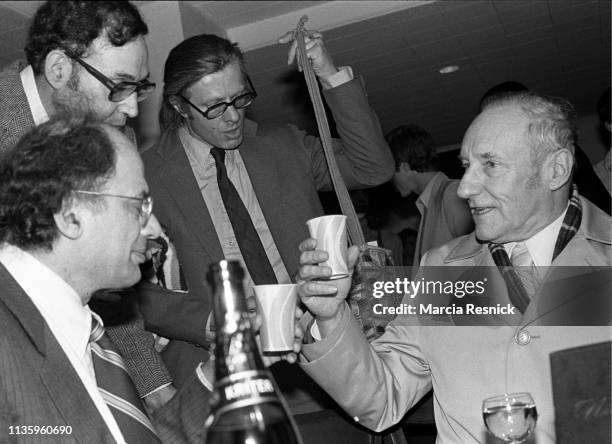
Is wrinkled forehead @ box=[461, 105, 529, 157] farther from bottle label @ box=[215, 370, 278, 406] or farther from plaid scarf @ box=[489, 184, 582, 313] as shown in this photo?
bottle label @ box=[215, 370, 278, 406]

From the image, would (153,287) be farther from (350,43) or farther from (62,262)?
(350,43)

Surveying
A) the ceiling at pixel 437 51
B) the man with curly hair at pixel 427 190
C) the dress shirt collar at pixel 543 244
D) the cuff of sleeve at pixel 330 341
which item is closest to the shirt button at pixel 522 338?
the dress shirt collar at pixel 543 244

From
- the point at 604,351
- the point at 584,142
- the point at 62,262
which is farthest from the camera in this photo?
the point at 584,142

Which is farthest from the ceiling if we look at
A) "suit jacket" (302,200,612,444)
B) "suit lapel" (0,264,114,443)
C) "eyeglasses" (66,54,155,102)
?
"suit lapel" (0,264,114,443)

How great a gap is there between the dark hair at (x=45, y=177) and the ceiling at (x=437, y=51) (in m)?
4.17

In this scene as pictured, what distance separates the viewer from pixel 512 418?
1.29 metres

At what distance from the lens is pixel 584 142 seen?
1213 cm

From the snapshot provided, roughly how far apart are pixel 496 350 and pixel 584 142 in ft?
35.8

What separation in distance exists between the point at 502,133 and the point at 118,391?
124 centimetres

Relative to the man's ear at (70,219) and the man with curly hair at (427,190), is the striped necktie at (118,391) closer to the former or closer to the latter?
the man's ear at (70,219)

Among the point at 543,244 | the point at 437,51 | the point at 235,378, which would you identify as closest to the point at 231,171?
the point at 543,244

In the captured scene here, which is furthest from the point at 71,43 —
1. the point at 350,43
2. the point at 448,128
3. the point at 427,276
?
the point at 448,128

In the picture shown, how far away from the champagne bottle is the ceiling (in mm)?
4820

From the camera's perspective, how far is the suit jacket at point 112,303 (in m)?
2.06
